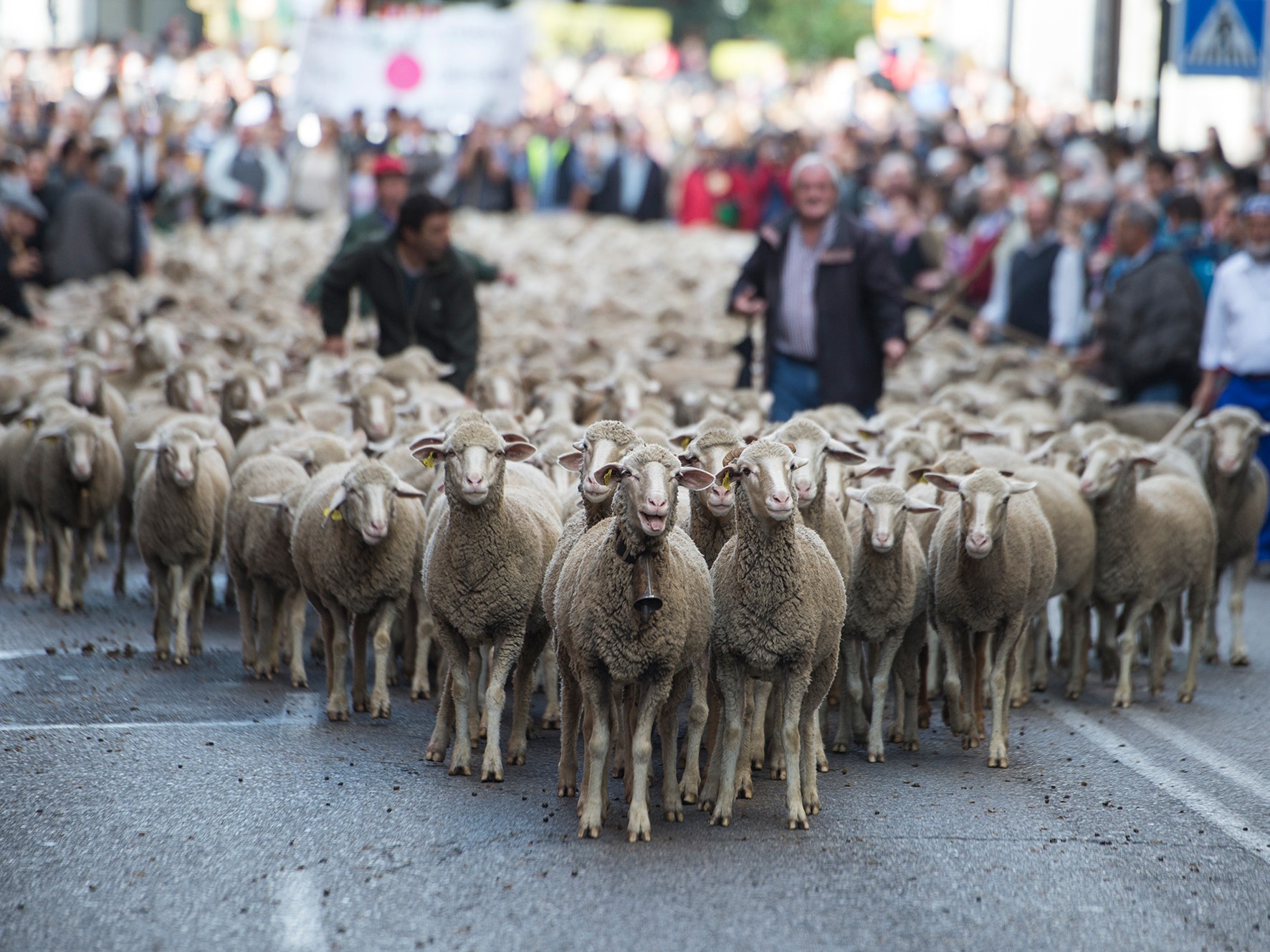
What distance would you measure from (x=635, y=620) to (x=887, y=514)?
1.58m

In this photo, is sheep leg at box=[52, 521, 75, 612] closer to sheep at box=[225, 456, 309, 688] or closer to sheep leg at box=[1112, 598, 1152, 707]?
sheep at box=[225, 456, 309, 688]

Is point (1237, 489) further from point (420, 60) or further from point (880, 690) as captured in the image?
point (420, 60)

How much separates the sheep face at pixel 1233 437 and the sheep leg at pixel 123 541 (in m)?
6.36

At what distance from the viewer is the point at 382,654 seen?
23.7ft

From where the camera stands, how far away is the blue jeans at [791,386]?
420 inches

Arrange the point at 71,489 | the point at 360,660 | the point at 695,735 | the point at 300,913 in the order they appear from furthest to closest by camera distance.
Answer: the point at 71,489 < the point at 360,660 < the point at 695,735 < the point at 300,913

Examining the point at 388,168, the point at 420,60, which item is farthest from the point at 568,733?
the point at 420,60

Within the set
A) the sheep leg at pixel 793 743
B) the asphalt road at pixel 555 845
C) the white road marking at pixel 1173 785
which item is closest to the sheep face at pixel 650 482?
the sheep leg at pixel 793 743

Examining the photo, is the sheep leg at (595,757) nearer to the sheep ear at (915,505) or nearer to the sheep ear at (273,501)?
the sheep ear at (915,505)

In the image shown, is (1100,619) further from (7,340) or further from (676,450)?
(7,340)

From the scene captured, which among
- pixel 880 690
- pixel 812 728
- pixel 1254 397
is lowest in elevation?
pixel 880 690

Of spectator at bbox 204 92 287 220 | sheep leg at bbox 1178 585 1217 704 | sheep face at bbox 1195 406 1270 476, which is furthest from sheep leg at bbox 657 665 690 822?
spectator at bbox 204 92 287 220

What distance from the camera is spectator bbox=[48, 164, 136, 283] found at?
18641mm

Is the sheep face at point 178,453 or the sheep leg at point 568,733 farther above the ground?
the sheep face at point 178,453
